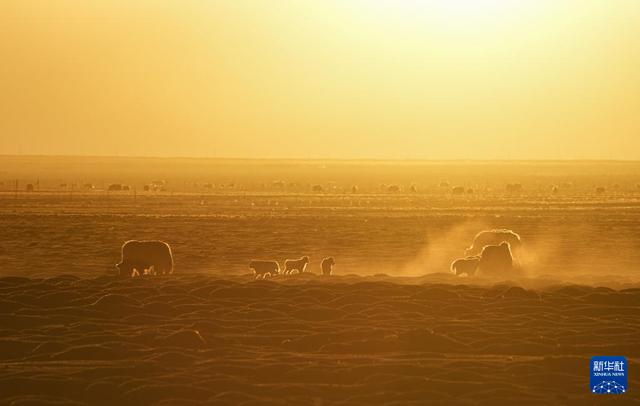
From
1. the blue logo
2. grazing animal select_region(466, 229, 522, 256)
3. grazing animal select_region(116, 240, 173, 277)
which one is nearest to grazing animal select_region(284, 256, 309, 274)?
grazing animal select_region(116, 240, 173, 277)

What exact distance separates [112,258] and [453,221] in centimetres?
2242

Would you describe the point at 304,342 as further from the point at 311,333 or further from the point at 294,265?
the point at 294,265

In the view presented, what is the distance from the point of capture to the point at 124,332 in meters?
14.8

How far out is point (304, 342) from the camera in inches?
551

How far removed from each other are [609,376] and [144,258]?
1475cm

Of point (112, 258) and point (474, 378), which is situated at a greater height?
point (112, 258)

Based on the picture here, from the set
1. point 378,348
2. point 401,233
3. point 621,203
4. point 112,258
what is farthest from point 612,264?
point 621,203

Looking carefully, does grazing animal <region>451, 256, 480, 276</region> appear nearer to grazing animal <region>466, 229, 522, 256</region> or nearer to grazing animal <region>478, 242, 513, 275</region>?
grazing animal <region>478, 242, 513, 275</region>

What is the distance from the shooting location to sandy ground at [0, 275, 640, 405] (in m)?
11.3

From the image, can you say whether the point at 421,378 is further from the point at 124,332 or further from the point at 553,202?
the point at 553,202

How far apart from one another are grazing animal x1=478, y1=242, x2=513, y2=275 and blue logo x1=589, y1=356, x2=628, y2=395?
1216 cm

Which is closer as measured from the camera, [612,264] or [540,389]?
[540,389]

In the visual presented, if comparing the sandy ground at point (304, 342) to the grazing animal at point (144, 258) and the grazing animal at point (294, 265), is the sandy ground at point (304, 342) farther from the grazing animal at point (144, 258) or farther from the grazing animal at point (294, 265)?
the grazing animal at point (294, 265)

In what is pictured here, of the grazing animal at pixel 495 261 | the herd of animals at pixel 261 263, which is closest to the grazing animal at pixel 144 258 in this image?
the herd of animals at pixel 261 263
